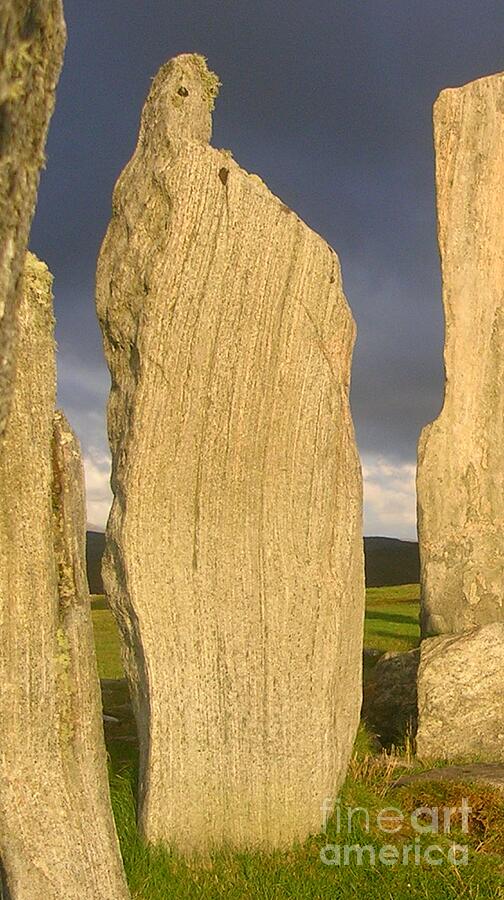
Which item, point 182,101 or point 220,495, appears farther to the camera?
point 182,101

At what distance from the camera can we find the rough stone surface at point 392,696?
12117 millimetres

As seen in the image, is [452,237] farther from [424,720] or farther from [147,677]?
[147,677]

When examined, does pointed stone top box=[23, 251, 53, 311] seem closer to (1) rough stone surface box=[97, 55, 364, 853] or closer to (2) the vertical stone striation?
(1) rough stone surface box=[97, 55, 364, 853]

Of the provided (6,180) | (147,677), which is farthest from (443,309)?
(6,180)

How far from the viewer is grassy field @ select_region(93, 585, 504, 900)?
291 inches

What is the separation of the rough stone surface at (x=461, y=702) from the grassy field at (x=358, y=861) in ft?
4.13

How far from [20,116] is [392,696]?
437 inches

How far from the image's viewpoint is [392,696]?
41.5ft

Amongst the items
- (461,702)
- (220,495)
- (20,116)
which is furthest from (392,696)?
(20,116)

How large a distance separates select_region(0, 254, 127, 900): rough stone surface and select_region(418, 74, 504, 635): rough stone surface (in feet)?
25.3

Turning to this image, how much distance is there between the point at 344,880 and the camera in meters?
7.55

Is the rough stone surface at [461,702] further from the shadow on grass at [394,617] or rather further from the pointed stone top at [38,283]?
the shadow on grass at [394,617]

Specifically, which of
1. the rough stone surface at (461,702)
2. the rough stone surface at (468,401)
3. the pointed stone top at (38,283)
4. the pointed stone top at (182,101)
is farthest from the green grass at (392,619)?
the pointed stone top at (38,283)

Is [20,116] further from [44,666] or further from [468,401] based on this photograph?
[468,401]
